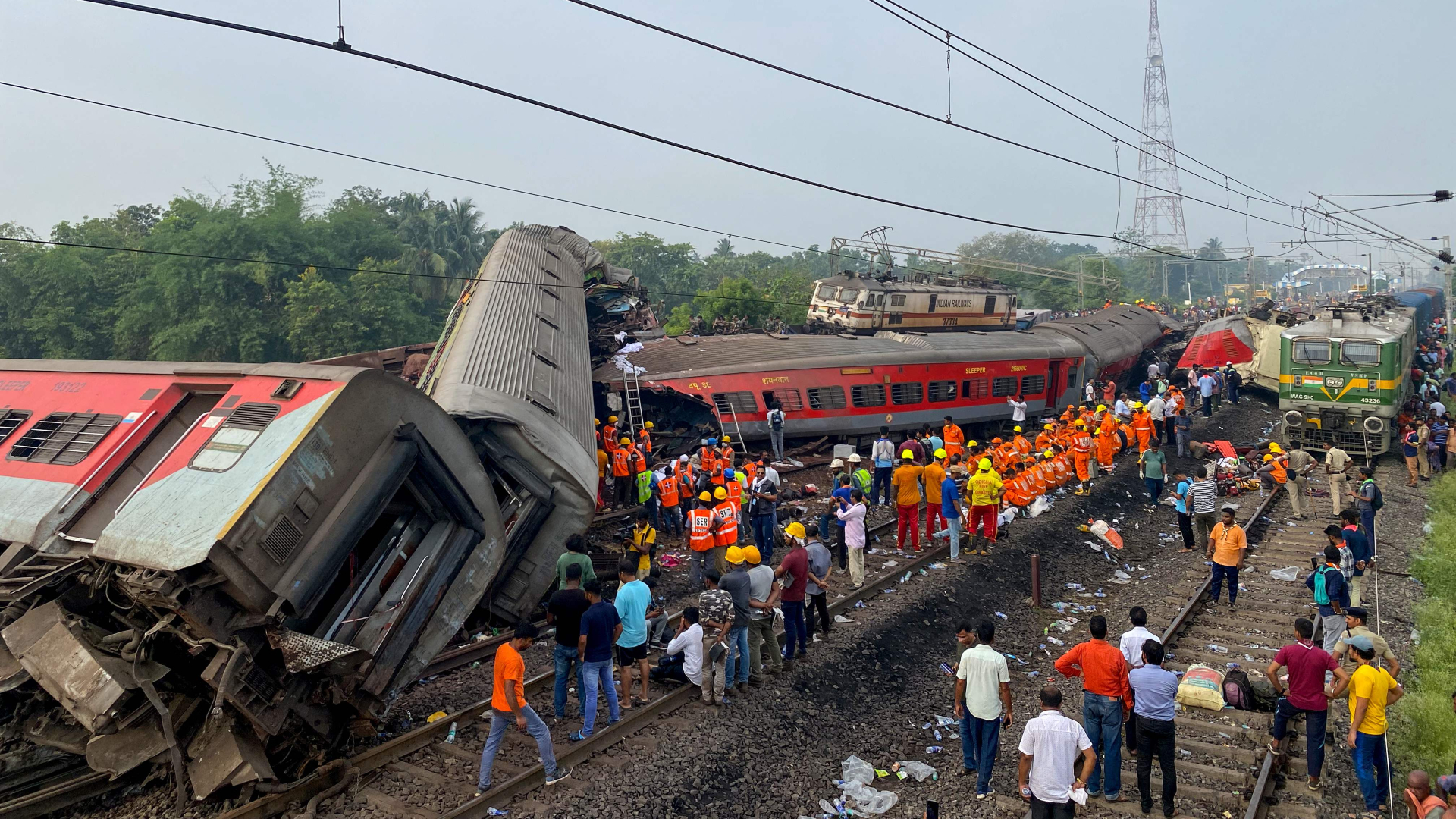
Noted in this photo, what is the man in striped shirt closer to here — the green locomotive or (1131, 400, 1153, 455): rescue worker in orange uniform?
(1131, 400, 1153, 455): rescue worker in orange uniform

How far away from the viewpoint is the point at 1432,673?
9430 millimetres

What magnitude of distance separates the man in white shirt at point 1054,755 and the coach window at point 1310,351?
716 inches

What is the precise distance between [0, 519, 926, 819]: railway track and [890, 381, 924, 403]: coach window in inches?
529

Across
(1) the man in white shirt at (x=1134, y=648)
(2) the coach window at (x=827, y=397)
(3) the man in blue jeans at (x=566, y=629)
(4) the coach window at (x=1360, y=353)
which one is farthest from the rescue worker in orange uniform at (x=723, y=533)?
(4) the coach window at (x=1360, y=353)

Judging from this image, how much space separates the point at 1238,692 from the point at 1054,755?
11.4 ft

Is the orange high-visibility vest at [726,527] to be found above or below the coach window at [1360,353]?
below

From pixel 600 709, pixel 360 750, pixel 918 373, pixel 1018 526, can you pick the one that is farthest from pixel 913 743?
pixel 918 373

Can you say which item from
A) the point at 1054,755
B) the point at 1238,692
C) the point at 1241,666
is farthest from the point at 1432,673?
the point at 1054,755

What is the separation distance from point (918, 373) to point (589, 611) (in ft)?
49.6

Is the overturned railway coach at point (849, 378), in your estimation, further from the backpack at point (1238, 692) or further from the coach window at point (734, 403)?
the backpack at point (1238, 692)

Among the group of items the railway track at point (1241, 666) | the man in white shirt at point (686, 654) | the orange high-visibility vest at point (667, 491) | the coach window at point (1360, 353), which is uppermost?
the coach window at point (1360, 353)

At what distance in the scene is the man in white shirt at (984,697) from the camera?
718 centimetres

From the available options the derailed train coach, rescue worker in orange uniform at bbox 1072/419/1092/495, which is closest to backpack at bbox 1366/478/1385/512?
rescue worker in orange uniform at bbox 1072/419/1092/495

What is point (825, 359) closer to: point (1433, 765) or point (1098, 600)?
point (1098, 600)
